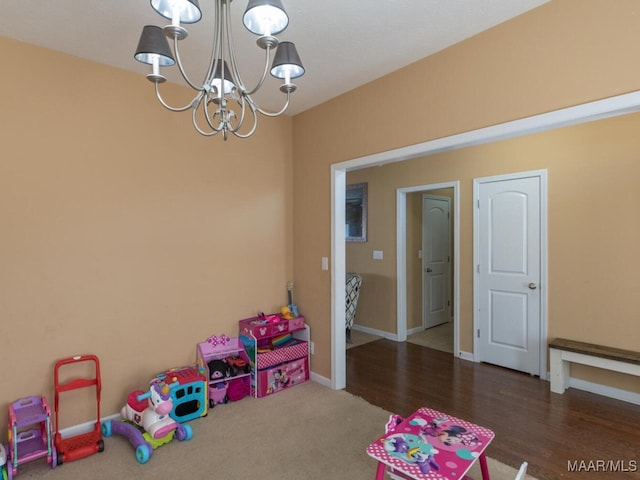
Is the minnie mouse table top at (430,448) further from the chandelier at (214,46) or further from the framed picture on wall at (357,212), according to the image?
the framed picture on wall at (357,212)

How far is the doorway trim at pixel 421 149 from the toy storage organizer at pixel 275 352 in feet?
1.14

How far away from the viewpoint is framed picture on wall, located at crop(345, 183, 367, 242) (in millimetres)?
5379

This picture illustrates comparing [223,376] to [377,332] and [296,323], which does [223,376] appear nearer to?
[296,323]

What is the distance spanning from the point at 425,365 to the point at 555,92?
301 centimetres

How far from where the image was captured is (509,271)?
3848mm

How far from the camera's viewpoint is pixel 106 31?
2.25 meters

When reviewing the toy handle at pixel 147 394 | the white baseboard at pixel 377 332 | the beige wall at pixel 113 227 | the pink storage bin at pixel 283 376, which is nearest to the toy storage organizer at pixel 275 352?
the pink storage bin at pixel 283 376

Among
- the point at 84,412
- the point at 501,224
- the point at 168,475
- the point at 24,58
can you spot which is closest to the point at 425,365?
the point at 501,224

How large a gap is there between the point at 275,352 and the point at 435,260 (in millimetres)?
3254

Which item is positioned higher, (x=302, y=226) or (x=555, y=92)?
(x=555, y=92)

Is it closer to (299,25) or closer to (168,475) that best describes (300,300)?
(168,475)

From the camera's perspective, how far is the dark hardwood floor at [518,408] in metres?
2.29

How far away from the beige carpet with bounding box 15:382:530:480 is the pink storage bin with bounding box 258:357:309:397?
19 cm

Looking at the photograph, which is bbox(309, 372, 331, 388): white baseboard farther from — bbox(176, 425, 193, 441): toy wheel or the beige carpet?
bbox(176, 425, 193, 441): toy wheel
